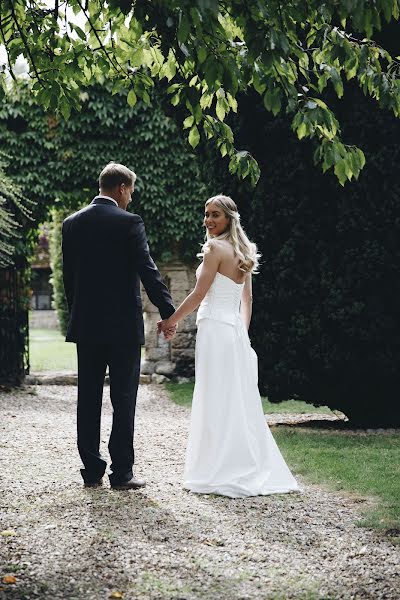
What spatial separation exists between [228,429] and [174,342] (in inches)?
327

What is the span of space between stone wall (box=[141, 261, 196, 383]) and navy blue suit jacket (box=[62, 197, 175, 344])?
27.6 feet

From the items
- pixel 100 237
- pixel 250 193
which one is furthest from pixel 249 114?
pixel 100 237

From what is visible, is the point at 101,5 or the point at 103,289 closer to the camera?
the point at 101,5

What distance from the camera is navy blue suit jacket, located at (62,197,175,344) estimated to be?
5289mm

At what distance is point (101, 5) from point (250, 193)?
14.0 feet

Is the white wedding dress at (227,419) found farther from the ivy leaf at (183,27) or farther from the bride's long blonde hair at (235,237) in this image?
the ivy leaf at (183,27)

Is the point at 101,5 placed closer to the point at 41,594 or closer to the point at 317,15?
the point at 317,15

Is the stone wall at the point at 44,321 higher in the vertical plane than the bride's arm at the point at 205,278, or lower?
lower

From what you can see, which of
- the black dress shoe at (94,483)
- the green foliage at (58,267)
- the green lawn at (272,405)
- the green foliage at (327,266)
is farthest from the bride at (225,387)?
the green foliage at (58,267)

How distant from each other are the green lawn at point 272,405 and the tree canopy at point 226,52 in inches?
242

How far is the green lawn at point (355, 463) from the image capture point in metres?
5.21

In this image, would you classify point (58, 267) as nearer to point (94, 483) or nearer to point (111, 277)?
point (94, 483)

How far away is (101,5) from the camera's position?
4.51m

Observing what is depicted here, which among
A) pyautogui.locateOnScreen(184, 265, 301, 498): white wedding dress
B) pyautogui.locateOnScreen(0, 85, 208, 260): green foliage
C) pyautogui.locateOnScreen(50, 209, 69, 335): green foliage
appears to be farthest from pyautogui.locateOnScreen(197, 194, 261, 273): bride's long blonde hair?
pyautogui.locateOnScreen(50, 209, 69, 335): green foliage
